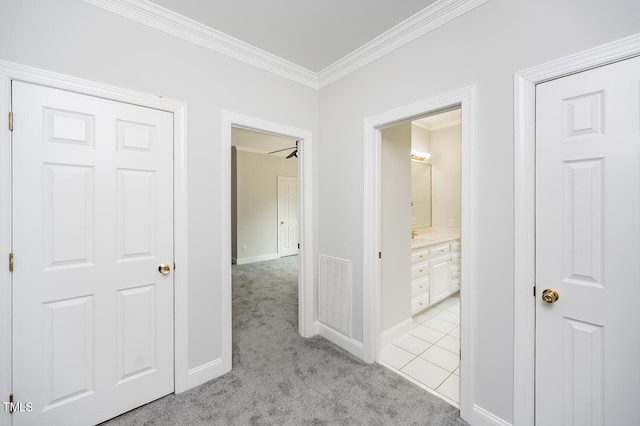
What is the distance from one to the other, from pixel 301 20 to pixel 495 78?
1403 millimetres

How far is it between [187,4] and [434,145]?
4264 millimetres

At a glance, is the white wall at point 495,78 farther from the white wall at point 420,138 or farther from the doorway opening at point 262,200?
the doorway opening at point 262,200

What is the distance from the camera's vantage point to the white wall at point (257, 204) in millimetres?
6391

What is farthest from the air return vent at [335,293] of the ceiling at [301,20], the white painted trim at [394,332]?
the ceiling at [301,20]

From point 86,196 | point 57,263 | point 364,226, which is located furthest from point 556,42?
point 57,263

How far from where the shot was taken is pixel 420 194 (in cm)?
453

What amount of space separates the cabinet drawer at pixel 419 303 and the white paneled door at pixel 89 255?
2.53 metres

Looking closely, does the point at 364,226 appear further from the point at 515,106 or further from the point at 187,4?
the point at 187,4

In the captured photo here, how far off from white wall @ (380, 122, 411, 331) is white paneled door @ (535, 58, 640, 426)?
1.30 metres

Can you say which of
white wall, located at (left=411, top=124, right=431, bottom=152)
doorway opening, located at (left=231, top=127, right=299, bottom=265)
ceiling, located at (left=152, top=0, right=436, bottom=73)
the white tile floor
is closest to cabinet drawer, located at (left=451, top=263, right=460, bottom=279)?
the white tile floor

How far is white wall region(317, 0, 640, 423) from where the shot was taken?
131 cm

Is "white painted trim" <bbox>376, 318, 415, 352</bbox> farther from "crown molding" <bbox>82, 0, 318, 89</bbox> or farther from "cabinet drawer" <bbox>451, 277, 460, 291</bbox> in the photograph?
"crown molding" <bbox>82, 0, 318, 89</bbox>

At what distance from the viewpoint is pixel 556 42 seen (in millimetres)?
1356

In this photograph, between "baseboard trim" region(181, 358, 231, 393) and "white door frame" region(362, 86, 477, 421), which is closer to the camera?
"white door frame" region(362, 86, 477, 421)
